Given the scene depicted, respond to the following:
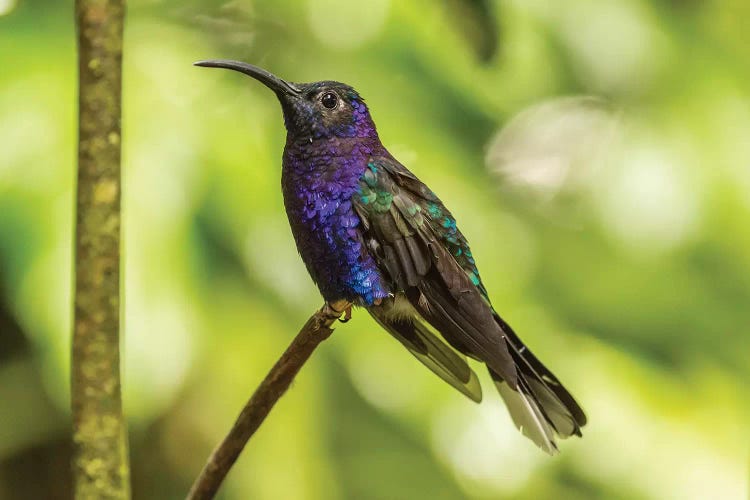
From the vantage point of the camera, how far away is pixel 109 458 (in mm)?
856

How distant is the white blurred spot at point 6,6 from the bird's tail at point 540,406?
945mm

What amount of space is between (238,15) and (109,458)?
42.7 inches

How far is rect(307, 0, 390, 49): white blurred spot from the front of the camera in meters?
1.65

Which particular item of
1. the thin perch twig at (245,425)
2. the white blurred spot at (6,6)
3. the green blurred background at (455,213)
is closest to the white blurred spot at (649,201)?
the green blurred background at (455,213)

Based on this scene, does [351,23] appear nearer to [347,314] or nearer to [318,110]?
[318,110]

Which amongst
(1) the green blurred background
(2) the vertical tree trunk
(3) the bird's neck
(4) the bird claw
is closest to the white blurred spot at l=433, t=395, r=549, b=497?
(1) the green blurred background

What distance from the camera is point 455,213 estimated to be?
1.73 m

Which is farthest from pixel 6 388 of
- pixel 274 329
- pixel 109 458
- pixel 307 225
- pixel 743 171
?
pixel 743 171

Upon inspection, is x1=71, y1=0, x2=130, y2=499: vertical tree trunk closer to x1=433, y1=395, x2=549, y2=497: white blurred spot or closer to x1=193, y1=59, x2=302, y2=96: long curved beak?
x1=193, y1=59, x2=302, y2=96: long curved beak

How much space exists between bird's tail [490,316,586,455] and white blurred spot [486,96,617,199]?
661 mm

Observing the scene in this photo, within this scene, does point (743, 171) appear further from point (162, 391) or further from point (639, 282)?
point (162, 391)

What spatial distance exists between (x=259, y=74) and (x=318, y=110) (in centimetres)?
13

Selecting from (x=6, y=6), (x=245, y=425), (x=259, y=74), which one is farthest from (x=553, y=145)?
(x=245, y=425)

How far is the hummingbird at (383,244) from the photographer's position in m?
1.28
